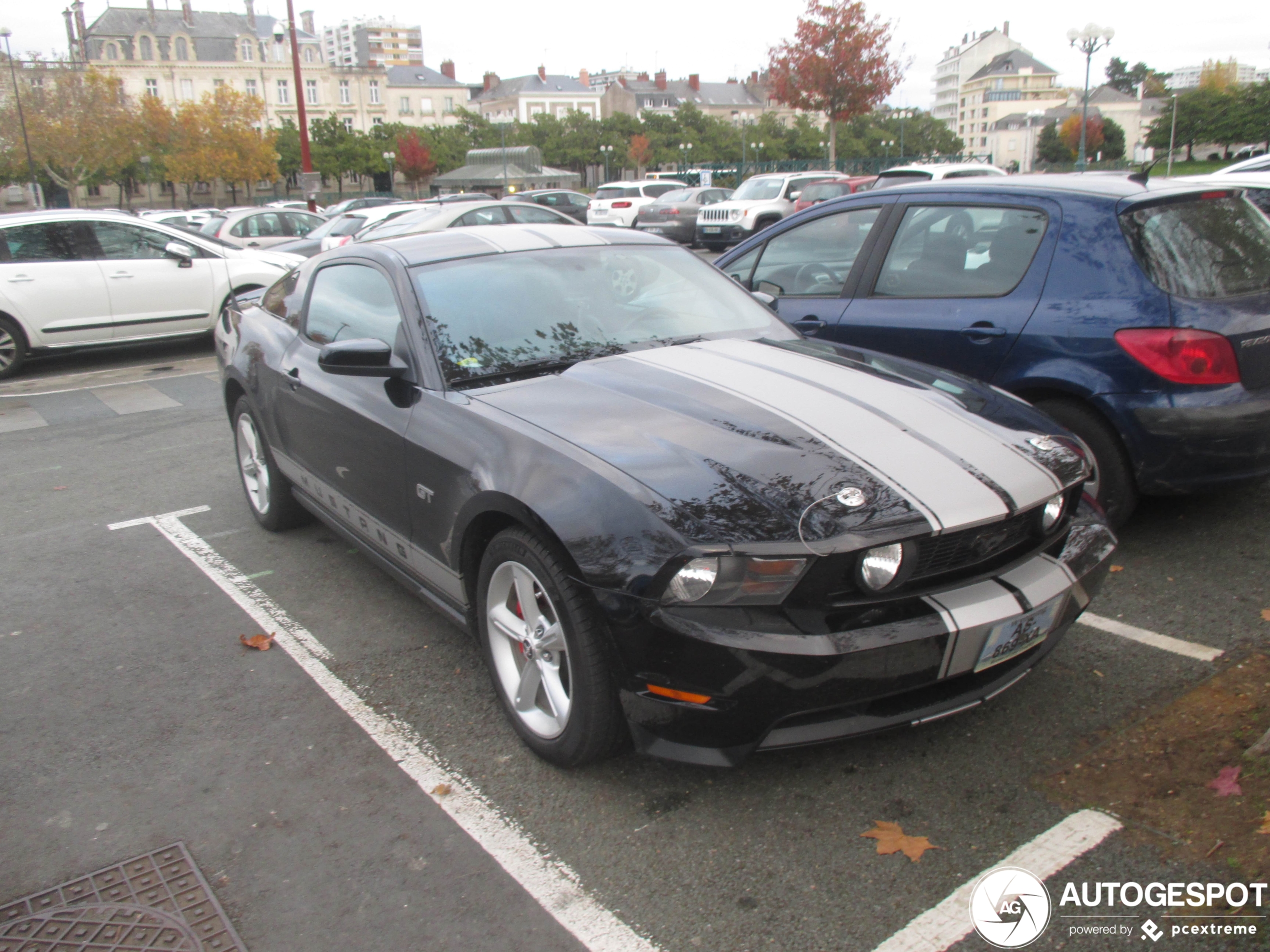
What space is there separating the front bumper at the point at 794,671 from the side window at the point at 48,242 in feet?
33.3

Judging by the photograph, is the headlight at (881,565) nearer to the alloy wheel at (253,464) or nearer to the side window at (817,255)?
the side window at (817,255)

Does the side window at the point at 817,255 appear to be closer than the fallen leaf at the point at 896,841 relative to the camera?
No

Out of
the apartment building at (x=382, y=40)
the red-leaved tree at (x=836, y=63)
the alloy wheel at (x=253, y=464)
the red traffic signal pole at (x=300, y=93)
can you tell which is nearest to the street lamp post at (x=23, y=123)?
the red traffic signal pole at (x=300, y=93)

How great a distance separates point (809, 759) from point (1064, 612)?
2.83ft

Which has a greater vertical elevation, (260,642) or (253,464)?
(253,464)

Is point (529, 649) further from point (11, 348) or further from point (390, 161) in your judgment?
point (390, 161)

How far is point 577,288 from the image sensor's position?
12.7 ft

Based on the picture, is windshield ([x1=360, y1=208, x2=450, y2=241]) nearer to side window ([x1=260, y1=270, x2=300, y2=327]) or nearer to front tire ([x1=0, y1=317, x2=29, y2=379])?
front tire ([x1=0, y1=317, x2=29, y2=379])

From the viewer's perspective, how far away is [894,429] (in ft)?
9.61

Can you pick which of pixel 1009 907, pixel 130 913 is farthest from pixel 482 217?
pixel 1009 907

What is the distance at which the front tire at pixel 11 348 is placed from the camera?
400 inches

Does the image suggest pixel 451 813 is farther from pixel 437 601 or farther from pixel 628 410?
pixel 628 410

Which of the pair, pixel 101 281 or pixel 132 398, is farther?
pixel 101 281

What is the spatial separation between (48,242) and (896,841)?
35.5 feet
